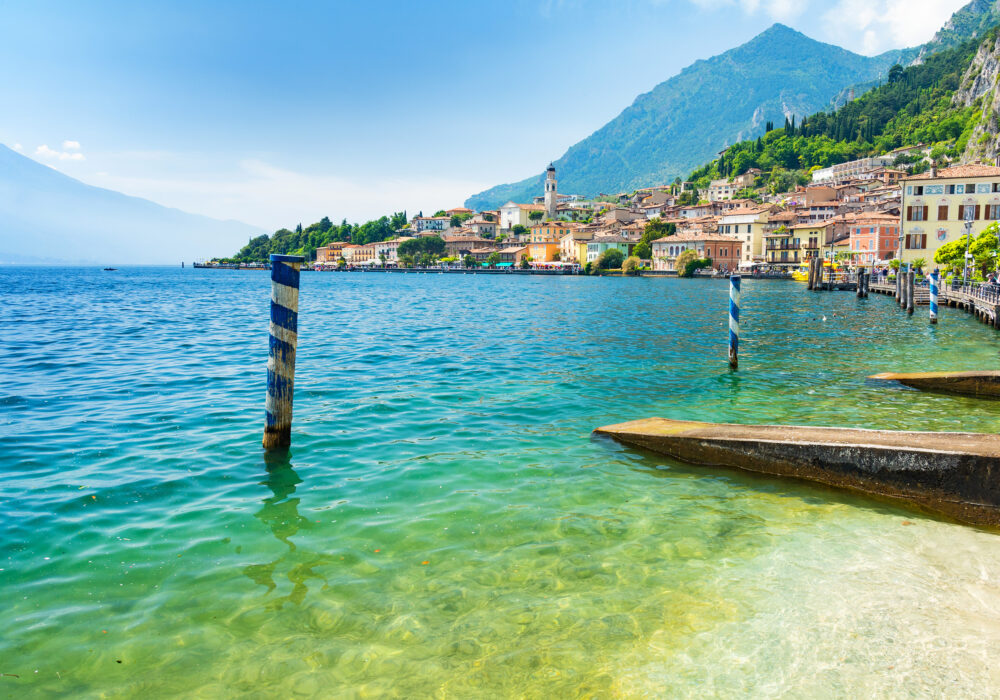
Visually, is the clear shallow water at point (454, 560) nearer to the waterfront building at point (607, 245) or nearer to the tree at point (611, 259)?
the tree at point (611, 259)

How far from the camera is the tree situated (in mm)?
149375

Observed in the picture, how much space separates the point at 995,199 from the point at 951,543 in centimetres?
7896

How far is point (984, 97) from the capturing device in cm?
13488

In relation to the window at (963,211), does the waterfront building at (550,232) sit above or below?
above

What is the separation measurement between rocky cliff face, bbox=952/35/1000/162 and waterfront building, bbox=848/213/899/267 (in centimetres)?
2775

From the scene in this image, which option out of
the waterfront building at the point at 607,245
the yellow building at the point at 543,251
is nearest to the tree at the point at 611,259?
the waterfront building at the point at 607,245

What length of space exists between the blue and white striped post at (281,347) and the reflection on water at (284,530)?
14.1 inches

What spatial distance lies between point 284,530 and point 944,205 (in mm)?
81790

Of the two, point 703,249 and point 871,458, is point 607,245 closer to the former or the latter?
point 703,249

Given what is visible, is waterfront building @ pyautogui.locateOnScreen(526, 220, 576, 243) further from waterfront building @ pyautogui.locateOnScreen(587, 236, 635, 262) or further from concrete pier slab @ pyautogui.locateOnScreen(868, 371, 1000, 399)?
concrete pier slab @ pyautogui.locateOnScreen(868, 371, 1000, 399)

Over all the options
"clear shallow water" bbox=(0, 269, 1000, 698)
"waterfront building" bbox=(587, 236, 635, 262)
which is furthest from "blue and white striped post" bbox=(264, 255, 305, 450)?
"waterfront building" bbox=(587, 236, 635, 262)

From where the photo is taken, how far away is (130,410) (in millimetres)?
11820

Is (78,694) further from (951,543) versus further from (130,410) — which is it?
(130,410)

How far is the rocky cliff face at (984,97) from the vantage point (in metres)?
113
